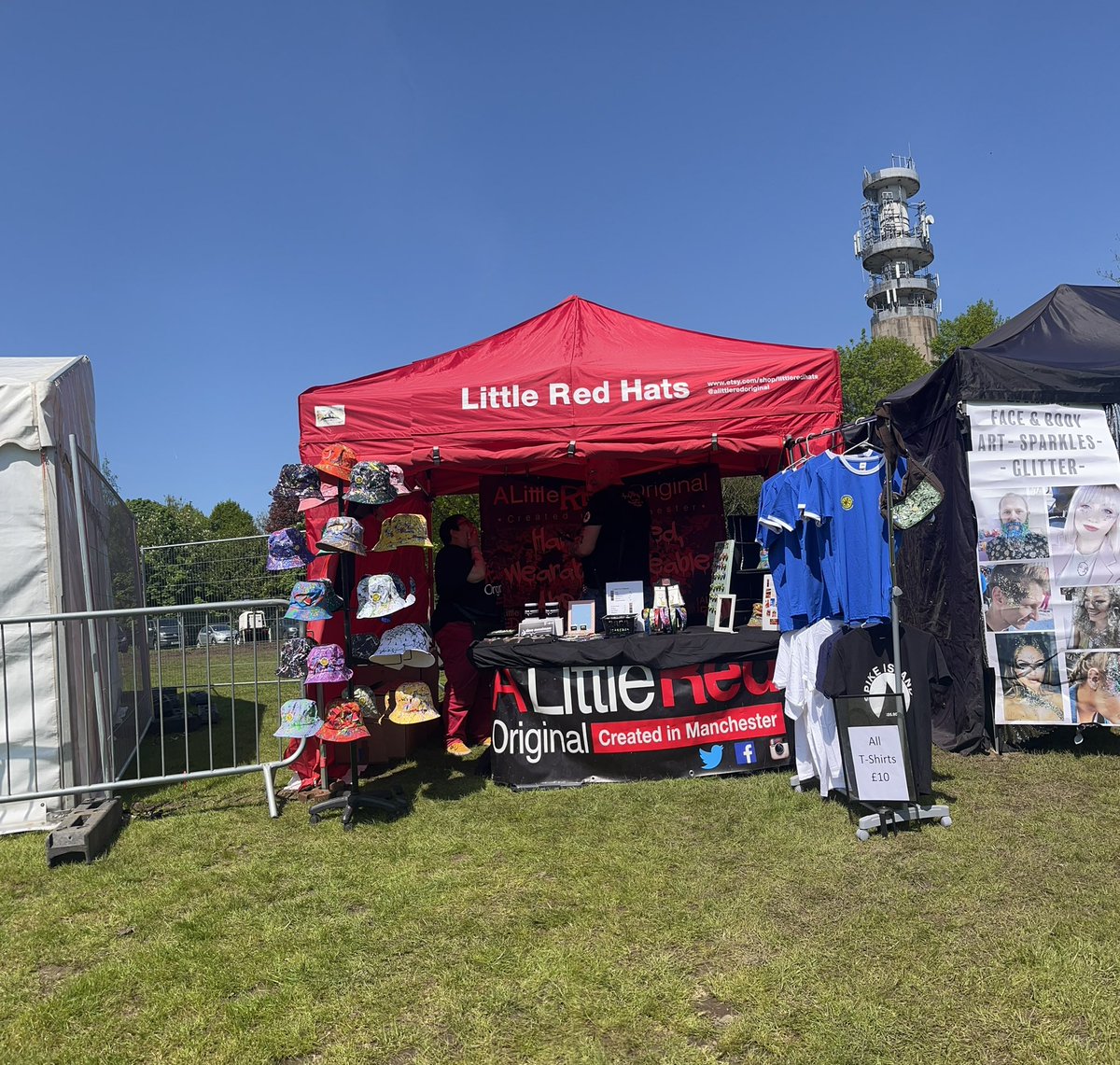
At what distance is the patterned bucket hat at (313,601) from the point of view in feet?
15.4

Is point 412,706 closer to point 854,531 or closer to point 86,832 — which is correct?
point 86,832

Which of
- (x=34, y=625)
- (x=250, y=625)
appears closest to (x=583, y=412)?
(x=34, y=625)

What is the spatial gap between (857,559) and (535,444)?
96.3 inches

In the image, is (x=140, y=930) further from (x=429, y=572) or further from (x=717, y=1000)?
(x=429, y=572)

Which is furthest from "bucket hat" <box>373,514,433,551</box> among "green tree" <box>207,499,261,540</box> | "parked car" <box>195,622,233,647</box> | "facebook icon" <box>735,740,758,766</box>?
"green tree" <box>207,499,261,540</box>

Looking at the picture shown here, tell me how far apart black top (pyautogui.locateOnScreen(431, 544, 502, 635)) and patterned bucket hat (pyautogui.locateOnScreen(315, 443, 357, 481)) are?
4.67 feet

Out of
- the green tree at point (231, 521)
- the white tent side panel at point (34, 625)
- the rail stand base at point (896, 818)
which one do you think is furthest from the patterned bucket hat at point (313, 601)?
the green tree at point (231, 521)

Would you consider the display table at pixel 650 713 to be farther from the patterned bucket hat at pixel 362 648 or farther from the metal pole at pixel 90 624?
the metal pole at pixel 90 624

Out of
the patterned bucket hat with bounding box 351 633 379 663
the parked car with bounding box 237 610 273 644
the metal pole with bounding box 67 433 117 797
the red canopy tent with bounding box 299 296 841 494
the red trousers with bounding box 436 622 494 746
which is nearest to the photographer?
the patterned bucket hat with bounding box 351 633 379 663

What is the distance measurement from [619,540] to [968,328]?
1047 inches

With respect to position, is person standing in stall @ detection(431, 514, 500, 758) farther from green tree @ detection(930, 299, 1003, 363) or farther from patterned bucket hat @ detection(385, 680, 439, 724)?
green tree @ detection(930, 299, 1003, 363)

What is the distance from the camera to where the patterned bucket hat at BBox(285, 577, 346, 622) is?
15.4ft

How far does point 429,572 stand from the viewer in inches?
296

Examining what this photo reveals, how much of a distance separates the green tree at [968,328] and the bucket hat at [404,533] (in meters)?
26.8
